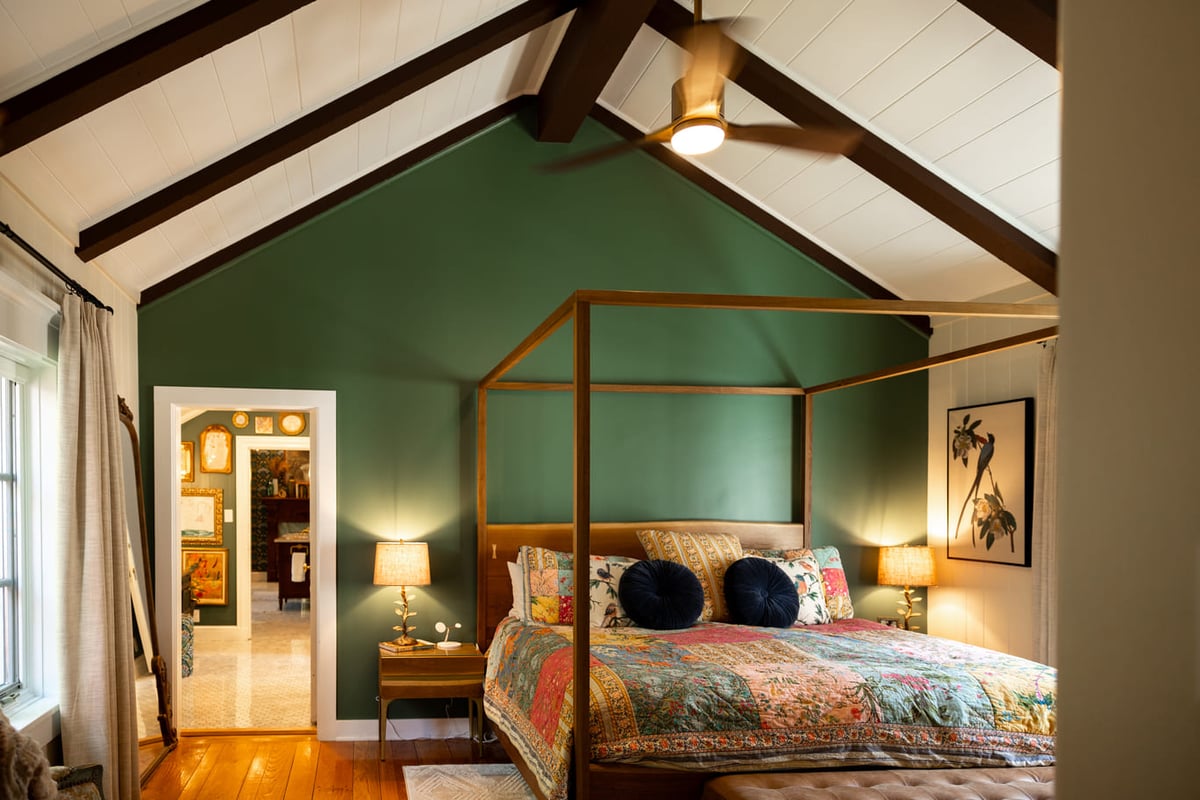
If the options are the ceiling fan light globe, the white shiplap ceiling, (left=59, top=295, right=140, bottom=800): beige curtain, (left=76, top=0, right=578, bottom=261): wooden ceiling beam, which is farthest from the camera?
(left=76, top=0, right=578, bottom=261): wooden ceiling beam

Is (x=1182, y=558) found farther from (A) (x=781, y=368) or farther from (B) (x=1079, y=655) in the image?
(A) (x=781, y=368)

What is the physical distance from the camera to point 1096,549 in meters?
0.63

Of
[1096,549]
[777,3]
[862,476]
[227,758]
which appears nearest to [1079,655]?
[1096,549]

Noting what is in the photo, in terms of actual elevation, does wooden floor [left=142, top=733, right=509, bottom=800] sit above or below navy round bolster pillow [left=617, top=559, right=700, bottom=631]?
below

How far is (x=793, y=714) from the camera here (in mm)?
3307

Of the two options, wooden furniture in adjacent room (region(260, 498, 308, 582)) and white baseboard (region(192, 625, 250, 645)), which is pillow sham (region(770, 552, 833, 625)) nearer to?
white baseboard (region(192, 625, 250, 645))

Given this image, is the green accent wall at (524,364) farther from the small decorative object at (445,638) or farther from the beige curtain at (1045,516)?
the beige curtain at (1045,516)

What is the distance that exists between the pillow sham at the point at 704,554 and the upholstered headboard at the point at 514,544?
0.44ft

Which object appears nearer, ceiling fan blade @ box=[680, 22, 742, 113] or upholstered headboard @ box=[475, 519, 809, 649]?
ceiling fan blade @ box=[680, 22, 742, 113]

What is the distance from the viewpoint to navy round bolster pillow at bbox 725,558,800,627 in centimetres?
489

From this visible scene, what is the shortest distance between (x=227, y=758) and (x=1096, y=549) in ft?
16.5

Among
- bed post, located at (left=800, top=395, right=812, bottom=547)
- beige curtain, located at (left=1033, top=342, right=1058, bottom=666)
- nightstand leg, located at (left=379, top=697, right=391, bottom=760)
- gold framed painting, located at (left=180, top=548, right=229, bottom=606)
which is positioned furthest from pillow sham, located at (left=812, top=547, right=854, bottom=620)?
gold framed painting, located at (left=180, top=548, right=229, bottom=606)

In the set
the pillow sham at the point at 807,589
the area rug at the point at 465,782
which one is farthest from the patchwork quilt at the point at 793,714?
the pillow sham at the point at 807,589

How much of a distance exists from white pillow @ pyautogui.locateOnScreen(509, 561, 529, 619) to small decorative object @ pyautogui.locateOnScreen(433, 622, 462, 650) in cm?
35
